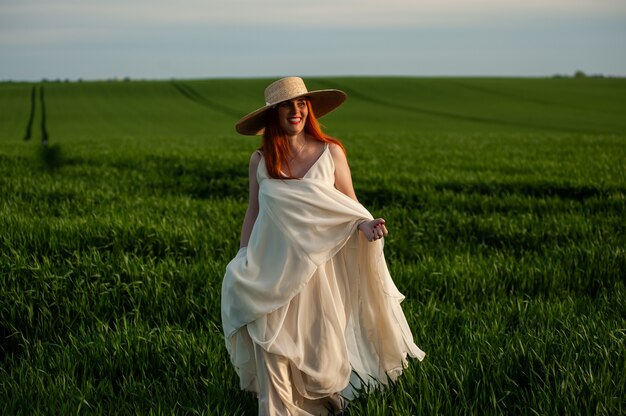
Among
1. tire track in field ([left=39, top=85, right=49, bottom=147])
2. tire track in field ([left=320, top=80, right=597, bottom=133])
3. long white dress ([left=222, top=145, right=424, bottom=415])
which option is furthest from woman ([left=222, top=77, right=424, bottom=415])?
tire track in field ([left=320, top=80, right=597, bottom=133])

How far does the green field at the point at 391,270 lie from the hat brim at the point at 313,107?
1503 millimetres

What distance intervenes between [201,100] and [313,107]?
189 ft

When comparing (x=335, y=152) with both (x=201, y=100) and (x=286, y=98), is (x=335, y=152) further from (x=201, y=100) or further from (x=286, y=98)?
(x=201, y=100)

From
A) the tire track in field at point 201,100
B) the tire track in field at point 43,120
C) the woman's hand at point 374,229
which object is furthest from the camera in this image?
→ the tire track in field at point 201,100

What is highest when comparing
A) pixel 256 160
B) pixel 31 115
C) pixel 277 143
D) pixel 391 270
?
pixel 277 143

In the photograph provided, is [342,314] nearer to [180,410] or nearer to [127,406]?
[180,410]

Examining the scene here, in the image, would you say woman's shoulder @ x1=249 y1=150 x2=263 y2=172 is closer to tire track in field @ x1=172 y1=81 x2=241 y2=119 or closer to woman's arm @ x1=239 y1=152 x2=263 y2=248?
woman's arm @ x1=239 y1=152 x2=263 y2=248

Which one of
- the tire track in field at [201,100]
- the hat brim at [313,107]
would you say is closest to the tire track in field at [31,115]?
the tire track in field at [201,100]

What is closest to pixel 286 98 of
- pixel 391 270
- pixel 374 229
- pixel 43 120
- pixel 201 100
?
pixel 374 229

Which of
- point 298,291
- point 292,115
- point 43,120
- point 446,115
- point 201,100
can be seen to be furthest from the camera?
point 201,100

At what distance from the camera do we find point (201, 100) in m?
60.2

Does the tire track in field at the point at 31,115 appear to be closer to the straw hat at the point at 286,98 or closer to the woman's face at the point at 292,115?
the straw hat at the point at 286,98

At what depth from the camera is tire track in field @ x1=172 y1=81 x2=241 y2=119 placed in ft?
173

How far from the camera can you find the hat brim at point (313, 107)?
3862 millimetres
